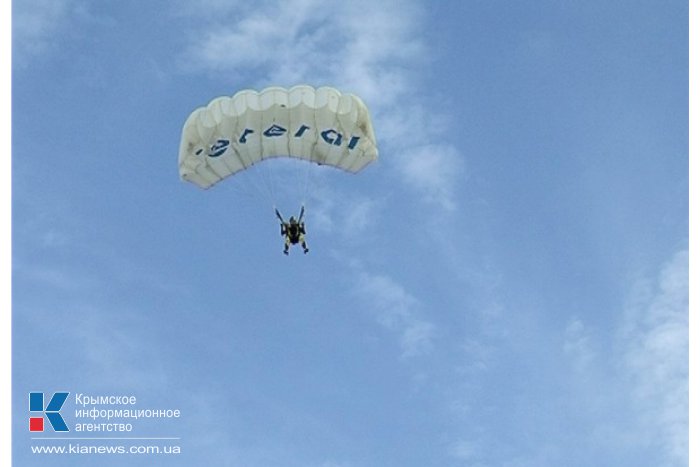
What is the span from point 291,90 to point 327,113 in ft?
5.81

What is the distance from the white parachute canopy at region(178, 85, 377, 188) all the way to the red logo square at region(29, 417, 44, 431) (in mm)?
11633

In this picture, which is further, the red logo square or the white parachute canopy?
the white parachute canopy

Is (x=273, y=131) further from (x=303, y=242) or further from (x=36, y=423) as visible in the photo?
(x=36, y=423)

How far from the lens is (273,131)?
43562 millimetres

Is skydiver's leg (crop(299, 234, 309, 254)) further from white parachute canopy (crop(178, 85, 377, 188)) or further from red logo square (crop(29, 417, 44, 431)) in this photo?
red logo square (crop(29, 417, 44, 431))

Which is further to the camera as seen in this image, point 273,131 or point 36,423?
point 273,131

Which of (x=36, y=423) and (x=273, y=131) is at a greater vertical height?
(x=273, y=131)

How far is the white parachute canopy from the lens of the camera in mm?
42969

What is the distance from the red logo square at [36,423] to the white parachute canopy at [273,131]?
11.6 metres

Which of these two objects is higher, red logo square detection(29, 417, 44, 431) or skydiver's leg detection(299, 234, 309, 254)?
skydiver's leg detection(299, 234, 309, 254)

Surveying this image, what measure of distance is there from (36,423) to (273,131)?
49.6 ft
